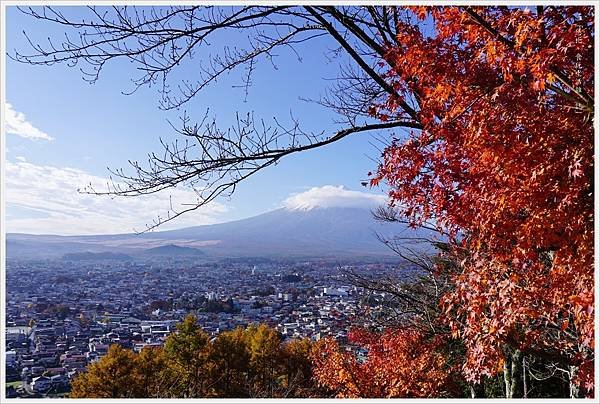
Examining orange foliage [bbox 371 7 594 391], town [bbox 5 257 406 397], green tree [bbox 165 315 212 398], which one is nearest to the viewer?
orange foliage [bbox 371 7 594 391]

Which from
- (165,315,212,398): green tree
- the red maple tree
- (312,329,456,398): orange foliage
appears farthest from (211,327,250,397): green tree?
the red maple tree

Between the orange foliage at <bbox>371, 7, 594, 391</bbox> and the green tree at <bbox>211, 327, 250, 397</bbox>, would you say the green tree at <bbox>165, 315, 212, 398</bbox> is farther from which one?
the orange foliage at <bbox>371, 7, 594, 391</bbox>

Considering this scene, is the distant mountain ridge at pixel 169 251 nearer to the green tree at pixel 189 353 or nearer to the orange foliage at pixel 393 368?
the green tree at pixel 189 353

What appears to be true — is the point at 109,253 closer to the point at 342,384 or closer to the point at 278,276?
the point at 278,276

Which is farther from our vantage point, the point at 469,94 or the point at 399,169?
the point at 399,169

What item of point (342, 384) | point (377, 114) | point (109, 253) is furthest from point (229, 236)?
point (377, 114)

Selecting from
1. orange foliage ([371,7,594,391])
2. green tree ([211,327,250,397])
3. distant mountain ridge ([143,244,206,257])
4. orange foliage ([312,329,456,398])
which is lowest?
green tree ([211,327,250,397])

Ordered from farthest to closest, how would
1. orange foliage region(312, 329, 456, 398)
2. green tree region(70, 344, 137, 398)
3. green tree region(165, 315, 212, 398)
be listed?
green tree region(165, 315, 212, 398), green tree region(70, 344, 137, 398), orange foliage region(312, 329, 456, 398)
